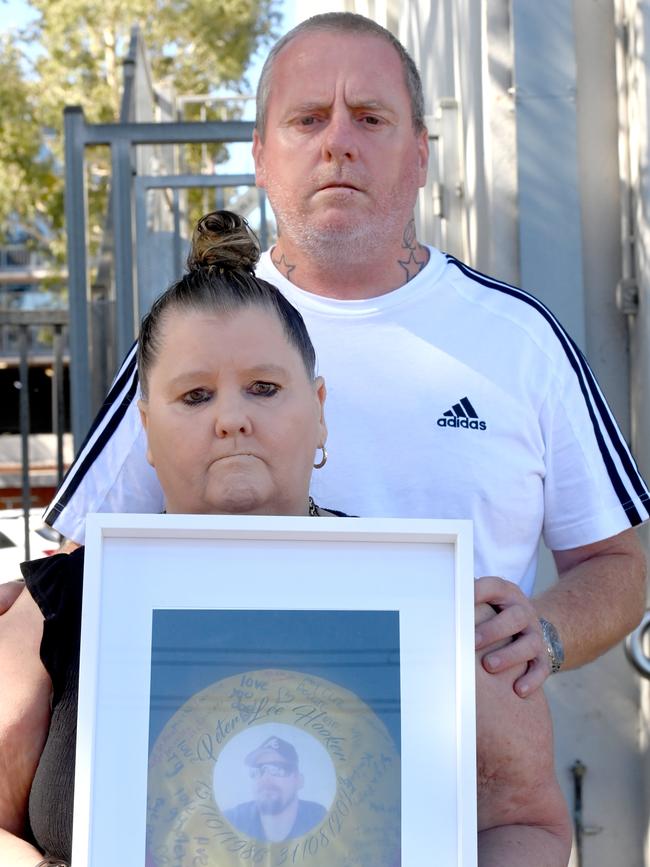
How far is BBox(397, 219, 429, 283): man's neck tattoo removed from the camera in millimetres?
2720

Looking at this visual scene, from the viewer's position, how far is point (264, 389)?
1.96 meters

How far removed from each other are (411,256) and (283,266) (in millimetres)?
281

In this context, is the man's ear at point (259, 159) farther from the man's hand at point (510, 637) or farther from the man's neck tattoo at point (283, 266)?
the man's hand at point (510, 637)

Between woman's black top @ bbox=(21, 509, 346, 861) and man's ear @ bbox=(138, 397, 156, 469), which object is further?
man's ear @ bbox=(138, 397, 156, 469)

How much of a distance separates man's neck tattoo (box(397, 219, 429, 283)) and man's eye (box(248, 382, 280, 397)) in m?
0.84

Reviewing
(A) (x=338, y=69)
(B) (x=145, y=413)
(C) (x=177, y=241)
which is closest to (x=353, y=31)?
(A) (x=338, y=69)

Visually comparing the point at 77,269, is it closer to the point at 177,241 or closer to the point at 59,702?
the point at 177,241

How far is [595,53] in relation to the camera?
12.7ft

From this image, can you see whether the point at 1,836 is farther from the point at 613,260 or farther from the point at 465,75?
the point at 465,75

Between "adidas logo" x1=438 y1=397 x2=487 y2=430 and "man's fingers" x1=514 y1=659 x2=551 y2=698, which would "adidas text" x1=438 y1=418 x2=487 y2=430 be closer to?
"adidas logo" x1=438 y1=397 x2=487 y2=430

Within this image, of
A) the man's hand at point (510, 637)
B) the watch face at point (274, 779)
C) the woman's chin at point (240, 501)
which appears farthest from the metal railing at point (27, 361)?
the watch face at point (274, 779)

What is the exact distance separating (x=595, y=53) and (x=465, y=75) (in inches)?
27.1

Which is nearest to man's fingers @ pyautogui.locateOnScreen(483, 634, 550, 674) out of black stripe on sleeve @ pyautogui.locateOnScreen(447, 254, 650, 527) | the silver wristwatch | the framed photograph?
the framed photograph

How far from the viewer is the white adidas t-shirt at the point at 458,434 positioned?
99.7 inches
